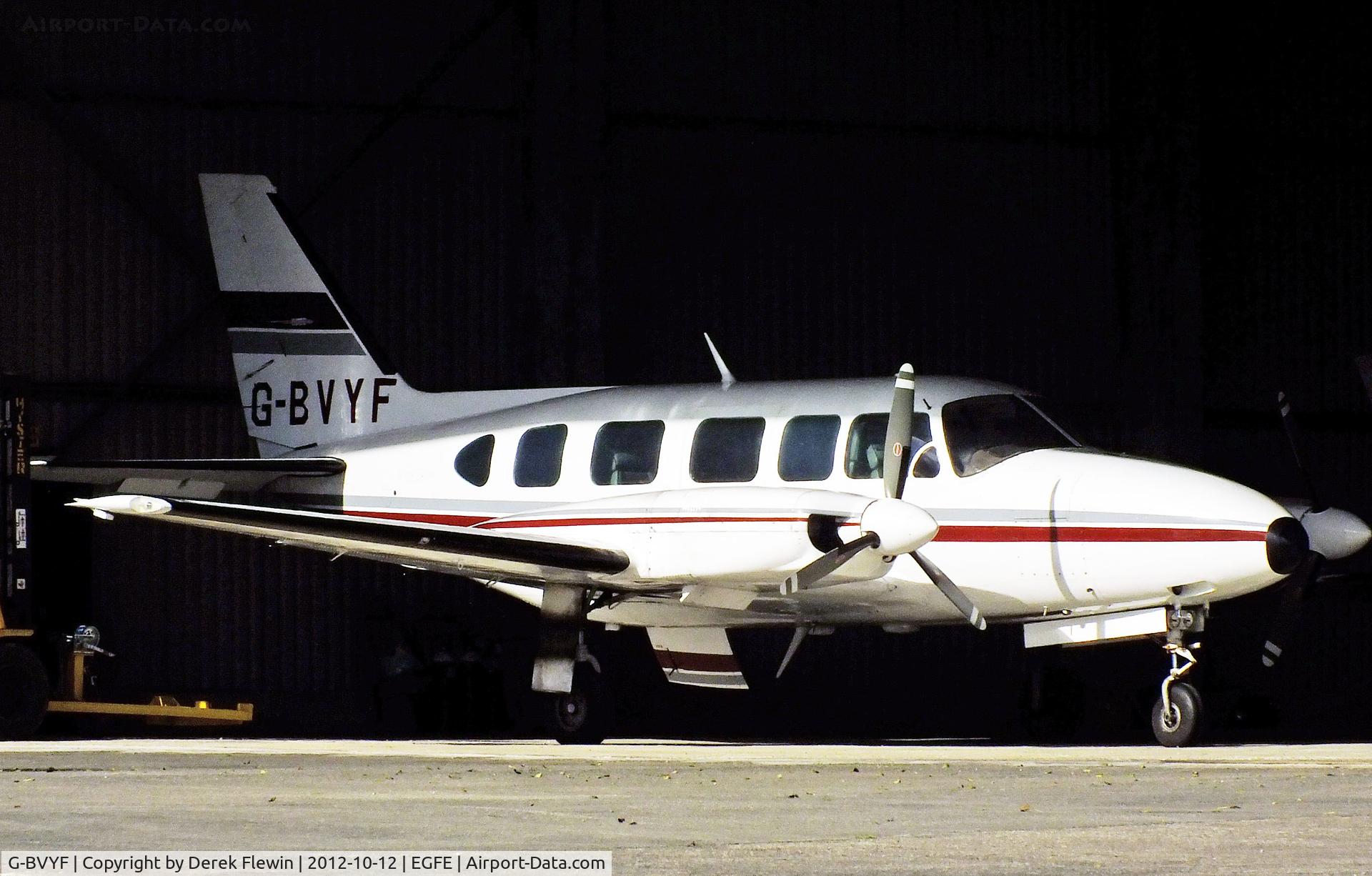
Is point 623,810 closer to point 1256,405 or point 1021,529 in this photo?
point 1021,529

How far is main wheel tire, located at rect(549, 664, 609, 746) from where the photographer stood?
52.7 feet

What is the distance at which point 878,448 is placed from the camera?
15.0m

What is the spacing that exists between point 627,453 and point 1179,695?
5004 mm

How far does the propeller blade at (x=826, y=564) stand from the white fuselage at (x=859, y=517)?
0.10 meters

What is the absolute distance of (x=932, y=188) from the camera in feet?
76.7

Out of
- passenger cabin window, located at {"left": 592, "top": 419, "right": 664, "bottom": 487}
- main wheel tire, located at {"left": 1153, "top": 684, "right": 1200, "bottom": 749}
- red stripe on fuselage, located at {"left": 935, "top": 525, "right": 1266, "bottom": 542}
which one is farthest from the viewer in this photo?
passenger cabin window, located at {"left": 592, "top": 419, "right": 664, "bottom": 487}

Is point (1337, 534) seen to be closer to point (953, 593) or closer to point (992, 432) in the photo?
point (992, 432)

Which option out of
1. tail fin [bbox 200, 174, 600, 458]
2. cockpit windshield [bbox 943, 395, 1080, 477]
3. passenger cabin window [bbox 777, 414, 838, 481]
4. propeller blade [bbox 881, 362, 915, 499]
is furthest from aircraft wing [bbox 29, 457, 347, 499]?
cockpit windshield [bbox 943, 395, 1080, 477]

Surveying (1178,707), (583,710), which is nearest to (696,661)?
(583,710)

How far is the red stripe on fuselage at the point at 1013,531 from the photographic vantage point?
13.8 metres

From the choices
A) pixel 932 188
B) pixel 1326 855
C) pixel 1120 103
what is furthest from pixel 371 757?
pixel 1120 103

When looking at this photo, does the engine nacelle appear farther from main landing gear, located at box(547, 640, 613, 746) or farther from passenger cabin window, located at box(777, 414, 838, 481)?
main landing gear, located at box(547, 640, 613, 746)

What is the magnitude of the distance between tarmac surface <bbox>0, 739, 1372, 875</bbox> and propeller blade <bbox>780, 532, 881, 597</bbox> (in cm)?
140

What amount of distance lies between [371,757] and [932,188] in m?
13.0
